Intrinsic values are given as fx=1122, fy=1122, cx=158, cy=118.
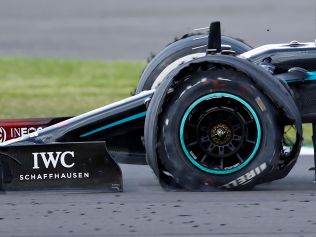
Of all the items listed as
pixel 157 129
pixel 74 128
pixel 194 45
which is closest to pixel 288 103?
pixel 157 129

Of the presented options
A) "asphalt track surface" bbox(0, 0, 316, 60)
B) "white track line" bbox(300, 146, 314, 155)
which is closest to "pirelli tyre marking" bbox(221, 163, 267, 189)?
"white track line" bbox(300, 146, 314, 155)

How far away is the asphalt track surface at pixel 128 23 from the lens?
18.8 meters

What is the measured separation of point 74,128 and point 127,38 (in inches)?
480

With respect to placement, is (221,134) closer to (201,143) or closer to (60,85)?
(201,143)

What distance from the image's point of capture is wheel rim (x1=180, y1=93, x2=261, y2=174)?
7281mm

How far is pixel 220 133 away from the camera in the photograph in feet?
23.9

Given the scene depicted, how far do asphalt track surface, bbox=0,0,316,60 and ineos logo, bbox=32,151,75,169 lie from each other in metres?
10.5

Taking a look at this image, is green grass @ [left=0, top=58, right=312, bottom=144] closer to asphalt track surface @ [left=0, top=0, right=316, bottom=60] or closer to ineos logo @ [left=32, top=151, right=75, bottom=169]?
asphalt track surface @ [left=0, top=0, right=316, bottom=60]

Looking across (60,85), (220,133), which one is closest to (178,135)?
(220,133)

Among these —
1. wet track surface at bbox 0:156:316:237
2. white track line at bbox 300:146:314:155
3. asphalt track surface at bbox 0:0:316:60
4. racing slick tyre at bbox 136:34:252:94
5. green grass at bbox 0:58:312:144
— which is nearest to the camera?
wet track surface at bbox 0:156:316:237

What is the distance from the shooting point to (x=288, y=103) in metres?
7.24

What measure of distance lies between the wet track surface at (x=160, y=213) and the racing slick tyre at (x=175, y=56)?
151 centimetres

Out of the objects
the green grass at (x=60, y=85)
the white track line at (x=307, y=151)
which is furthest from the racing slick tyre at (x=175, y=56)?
the green grass at (x=60, y=85)

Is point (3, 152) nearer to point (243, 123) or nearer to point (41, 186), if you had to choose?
point (41, 186)
